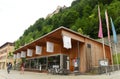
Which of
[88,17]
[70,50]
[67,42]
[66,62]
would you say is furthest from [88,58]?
[88,17]

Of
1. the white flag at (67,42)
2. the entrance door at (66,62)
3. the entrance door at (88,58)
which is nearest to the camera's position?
the white flag at (67,42)

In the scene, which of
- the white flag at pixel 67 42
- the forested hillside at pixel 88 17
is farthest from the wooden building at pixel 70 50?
the forested hillside at pixel 88 17

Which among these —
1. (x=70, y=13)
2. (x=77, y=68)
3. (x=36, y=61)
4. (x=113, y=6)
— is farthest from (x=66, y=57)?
(x=70, y=13)

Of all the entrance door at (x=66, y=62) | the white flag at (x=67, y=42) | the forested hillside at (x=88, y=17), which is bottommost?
the entrance door at (x=66, y=62)

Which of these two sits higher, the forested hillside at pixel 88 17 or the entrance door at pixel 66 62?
the forested hillside at pixel 88 17

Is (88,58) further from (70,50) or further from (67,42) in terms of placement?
(67,42)

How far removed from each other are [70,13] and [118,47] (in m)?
29.1

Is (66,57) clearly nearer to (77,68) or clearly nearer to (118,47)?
(77,68)

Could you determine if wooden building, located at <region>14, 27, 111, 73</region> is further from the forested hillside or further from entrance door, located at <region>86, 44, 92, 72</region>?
the forested hillside

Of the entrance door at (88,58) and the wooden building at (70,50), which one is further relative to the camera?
the entrance door at (88,58)

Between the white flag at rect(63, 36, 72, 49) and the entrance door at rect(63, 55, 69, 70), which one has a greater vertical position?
the white flag at rect(63, 36, 72, 49)

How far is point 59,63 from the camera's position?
2616cm

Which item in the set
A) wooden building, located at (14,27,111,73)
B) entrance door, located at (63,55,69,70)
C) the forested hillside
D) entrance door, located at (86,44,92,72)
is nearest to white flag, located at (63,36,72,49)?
wooden building, located at (14,27,111,73)

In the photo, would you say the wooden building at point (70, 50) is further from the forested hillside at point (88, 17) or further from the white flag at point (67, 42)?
the forested hillside at point (88, 17)
